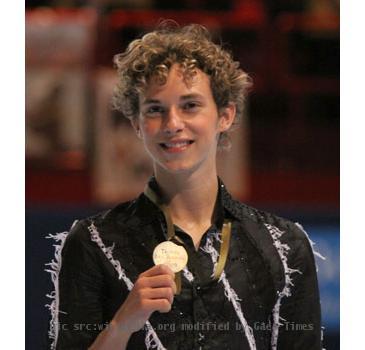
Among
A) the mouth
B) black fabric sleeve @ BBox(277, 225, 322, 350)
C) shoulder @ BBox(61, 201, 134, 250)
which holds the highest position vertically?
the mouth

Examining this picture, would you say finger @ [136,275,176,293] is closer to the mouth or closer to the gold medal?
the gold medal

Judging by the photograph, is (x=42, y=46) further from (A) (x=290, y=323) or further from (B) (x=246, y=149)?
(A) (x=290, y=323)

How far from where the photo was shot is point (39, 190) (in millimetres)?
3008

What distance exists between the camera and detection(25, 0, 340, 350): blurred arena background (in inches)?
95.5

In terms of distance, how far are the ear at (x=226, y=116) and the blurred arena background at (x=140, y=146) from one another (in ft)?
1.06

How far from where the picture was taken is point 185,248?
A: 6.56 feet

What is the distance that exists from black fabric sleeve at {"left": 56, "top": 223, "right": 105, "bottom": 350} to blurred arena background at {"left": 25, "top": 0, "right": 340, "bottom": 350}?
0.35 ft

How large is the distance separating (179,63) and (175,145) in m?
0.18

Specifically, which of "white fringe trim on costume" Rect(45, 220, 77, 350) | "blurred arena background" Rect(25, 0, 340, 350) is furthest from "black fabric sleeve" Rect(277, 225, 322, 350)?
"white fringe trim on costume" Rect(45, 220, 77, 350)

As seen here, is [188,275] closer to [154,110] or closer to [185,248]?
[185,248]

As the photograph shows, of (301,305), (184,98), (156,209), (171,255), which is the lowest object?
(301,305)

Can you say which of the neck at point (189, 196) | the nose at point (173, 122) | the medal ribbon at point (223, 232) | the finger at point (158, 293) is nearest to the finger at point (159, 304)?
the finger at point (158, 293)

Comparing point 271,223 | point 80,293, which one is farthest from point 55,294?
point 271,223
